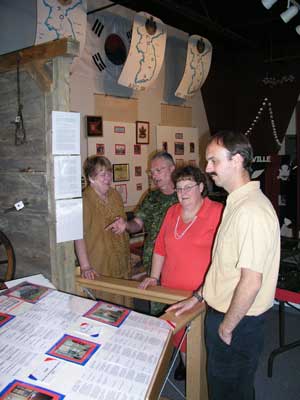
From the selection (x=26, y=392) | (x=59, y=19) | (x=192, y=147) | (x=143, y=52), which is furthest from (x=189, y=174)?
(x=192, y=147)

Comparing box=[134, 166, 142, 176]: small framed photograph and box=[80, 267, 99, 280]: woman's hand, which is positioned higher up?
box=[134, 166, 142, 176]: small framed photograph

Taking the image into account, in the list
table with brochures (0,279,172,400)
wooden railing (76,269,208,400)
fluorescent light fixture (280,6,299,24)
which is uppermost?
fluorescent light fixture (280,6,299,24)

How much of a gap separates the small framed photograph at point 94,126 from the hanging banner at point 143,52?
1.63 ft

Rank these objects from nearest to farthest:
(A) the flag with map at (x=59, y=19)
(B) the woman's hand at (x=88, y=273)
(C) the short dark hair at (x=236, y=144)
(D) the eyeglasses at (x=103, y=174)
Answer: (C) the short dark hair at (x=236, y=144), (B) the woman's hand at (x=88, y=273), (D) the eyeglasses at (x=103, y=174), (A) the flag with map at (x=59, y=19)

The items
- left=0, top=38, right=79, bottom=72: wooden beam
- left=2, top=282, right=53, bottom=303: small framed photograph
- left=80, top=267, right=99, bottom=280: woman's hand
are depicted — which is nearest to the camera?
left=2, top=282, right=53, bottom=303: small framed photograph

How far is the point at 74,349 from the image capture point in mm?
1179

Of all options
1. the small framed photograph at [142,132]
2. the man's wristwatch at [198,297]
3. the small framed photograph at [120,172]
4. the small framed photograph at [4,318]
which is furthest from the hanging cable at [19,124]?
the small framed photograph at [142,132]

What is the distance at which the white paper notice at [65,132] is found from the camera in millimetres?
1765

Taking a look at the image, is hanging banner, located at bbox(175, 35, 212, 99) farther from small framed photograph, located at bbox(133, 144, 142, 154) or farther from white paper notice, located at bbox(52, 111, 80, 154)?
white paper notice, located at bbox(52, 111, 80, 154)

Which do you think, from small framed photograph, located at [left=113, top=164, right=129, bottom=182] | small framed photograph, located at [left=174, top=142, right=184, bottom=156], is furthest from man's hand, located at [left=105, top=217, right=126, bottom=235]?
small framed photograph, located at [left=174, top=142, right=184, bottom=156]

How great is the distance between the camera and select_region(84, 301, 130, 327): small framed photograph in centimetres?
137

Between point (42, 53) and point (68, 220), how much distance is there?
0.82 metres

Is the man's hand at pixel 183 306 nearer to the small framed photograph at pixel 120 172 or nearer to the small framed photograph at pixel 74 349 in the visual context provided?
the small framed photograph at pixel 74 349

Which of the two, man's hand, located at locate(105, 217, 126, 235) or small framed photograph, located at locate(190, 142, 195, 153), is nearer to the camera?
man's hand, located at locate(105, 217, 126, 235)
